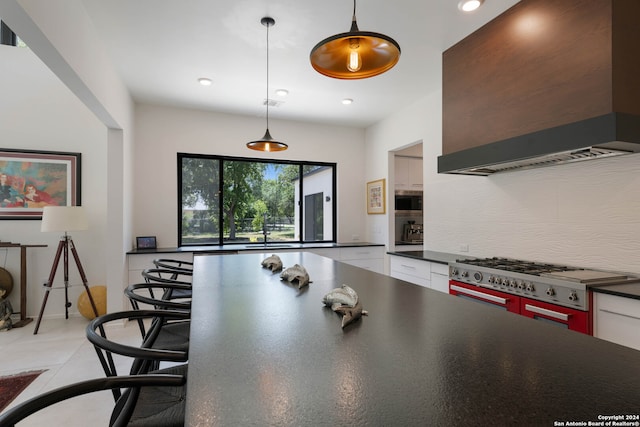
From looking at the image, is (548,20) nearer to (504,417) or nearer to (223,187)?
(504,417)

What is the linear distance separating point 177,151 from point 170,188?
515 millimetres

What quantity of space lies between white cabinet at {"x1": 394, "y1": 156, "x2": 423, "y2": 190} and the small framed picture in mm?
3539

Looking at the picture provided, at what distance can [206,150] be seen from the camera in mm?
4738

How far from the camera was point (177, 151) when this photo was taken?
460cm

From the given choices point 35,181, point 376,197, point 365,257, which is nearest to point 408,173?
point 376,197

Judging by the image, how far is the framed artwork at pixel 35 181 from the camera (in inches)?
152

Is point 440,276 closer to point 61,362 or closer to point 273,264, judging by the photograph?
point 273,264

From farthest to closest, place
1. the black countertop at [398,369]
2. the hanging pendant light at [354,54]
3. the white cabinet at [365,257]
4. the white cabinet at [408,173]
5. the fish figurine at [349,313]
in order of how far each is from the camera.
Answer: the white cabinet at [408,173] → the white cabinet at [365,257] → the hanging pendant light at [354,54] → the fish figurine at [349,313] → the black countertop at [398,369]

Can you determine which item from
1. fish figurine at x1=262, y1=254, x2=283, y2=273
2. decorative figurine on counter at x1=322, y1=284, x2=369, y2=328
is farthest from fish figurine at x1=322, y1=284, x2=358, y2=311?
fish figurine at x1=262, y1=254, x2=283, y2=273

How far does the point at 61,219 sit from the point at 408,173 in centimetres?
456

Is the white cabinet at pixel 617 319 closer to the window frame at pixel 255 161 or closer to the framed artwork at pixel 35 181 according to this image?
the window frame at pixel 255 161

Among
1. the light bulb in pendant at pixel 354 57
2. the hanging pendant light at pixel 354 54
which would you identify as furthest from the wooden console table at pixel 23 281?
the light bulb in pendant at pixel 354 57

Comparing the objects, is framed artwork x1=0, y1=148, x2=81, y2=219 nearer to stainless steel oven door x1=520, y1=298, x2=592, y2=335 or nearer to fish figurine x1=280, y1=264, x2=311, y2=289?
fish figurine x1=280, y1=264, x2=311, y2=289

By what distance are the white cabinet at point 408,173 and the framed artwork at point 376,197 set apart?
1.06 ft
